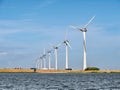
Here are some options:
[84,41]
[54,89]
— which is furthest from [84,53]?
[54,89]

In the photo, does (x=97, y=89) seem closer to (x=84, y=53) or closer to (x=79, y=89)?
(x=79, y=89)

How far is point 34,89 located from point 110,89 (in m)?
15.9

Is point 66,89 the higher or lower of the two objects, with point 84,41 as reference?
lower

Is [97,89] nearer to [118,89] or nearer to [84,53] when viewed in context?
[118,89]

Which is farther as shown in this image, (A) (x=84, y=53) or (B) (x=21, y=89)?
(A) (x=84, y=53)

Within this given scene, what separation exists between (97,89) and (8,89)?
18739 millimetres

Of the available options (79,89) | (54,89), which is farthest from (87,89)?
(54,89)

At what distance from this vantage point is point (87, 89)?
287ft

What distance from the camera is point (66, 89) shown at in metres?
88.6

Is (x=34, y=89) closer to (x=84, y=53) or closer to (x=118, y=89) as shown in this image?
(x=118, y=89)

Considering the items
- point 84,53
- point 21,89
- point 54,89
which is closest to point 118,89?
point 54,89

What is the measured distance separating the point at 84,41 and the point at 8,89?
113m

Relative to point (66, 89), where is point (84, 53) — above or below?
above

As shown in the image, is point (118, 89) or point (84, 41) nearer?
point (118, 89)
